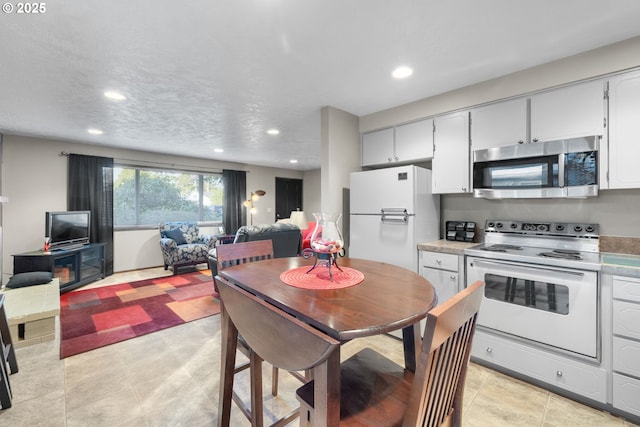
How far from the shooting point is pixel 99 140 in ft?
14.9

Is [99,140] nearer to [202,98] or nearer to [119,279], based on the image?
[119,279]

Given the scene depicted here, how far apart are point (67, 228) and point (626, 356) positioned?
20.8ft

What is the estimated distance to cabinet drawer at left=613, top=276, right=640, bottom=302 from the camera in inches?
62.3

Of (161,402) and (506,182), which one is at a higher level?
(506,182)

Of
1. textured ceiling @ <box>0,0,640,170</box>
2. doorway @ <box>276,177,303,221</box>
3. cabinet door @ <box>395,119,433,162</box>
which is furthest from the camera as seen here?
doorway @ <box>276,177,303,221</box>

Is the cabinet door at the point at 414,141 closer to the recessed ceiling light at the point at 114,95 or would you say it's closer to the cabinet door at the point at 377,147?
the cabinet door at the point at 377,147

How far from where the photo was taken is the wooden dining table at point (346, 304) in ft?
2.66

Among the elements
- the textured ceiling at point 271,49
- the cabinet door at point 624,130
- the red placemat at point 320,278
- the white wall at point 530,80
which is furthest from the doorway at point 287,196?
the cabinet door at point 624,130

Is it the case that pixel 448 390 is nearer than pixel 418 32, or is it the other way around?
pixel 448 390

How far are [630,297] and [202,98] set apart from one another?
3702 mm

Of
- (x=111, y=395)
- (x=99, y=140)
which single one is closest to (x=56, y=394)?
(x=111, y=395)

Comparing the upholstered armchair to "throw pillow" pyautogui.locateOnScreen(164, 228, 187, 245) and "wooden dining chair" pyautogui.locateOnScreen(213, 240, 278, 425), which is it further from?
"wooden dining chair" pyautogui.locateOnScreen(213, 240, 278, 425)

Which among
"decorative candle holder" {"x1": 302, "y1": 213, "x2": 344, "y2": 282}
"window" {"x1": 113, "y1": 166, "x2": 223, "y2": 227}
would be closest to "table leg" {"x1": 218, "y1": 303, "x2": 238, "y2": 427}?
"decorative candle holder" {"x1": 302, "y1": 213, "x2": 344, "y2": 282}

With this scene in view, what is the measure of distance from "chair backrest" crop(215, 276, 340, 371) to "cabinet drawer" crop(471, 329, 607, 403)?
6.74ft
